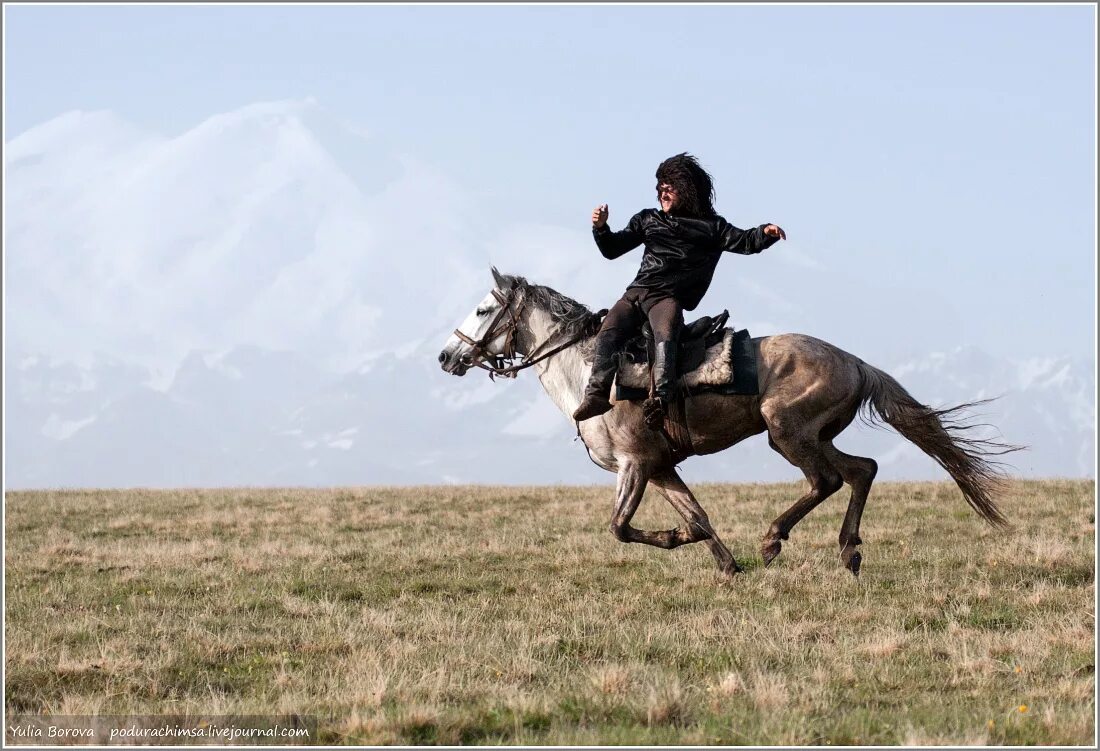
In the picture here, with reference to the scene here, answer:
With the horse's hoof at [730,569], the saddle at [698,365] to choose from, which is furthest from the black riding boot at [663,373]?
the horse's hoof at [730,569]

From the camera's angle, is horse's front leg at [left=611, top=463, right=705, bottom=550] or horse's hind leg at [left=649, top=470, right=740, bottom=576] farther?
horse's hind leg at [left=649, top=470, right=740, bottom=576]

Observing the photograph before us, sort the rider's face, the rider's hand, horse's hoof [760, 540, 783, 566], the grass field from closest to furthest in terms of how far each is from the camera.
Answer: the grass field, the rider's hand, the rider's face, horse's hoof [760, 540, 783, 566]

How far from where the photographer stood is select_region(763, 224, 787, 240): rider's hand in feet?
37.8

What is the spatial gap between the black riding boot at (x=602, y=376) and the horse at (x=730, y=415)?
14.3 inches

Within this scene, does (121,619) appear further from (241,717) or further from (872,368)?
(872,368)

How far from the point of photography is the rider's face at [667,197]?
12.1 m

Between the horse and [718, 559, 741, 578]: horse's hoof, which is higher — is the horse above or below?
above

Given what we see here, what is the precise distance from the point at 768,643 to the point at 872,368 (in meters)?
3.77

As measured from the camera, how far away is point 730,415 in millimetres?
12250

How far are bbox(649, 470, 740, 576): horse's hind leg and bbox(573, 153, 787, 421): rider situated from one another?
106cm

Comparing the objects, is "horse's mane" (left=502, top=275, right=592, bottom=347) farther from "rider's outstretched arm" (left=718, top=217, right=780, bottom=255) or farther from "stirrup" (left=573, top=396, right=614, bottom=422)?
"rider's outstretched arm" (left=718, top=217, right=780, bottom=255)

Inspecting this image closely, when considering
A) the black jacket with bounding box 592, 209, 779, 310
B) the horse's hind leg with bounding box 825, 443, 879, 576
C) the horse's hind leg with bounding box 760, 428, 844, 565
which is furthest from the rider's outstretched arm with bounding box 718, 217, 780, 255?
the horse's hind leg with bounding box 825, 443, 879, 576

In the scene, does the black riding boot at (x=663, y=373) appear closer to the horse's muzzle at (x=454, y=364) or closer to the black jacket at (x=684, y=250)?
the black jacket at (x=684, y=250)

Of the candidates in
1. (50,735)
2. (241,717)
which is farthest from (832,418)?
→ (50,735)
